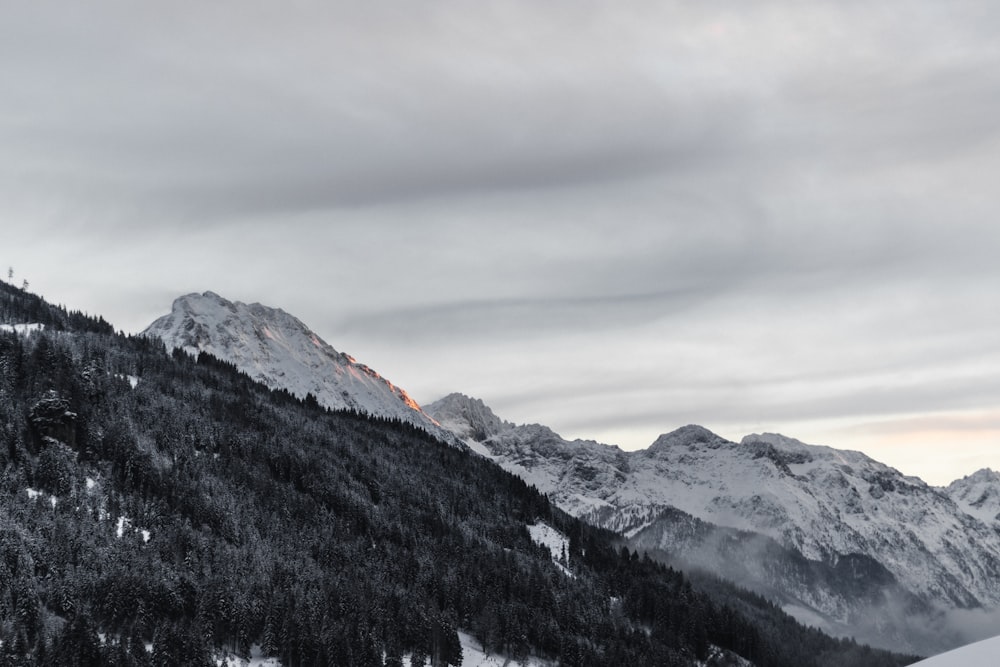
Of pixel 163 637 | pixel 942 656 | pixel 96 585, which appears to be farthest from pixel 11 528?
pixel 942 656

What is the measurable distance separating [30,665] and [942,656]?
17083 cm

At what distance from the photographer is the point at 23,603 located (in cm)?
18125

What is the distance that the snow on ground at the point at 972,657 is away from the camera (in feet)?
87.3

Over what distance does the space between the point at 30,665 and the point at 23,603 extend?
17140 millimetres

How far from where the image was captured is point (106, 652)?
17525 cm

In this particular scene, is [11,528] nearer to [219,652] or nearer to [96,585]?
[96,585]

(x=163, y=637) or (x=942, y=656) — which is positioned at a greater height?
(x=942, y=656)

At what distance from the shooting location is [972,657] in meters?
27.1

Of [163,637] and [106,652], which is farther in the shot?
[163,637]

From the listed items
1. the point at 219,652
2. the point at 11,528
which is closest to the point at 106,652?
the point at 219,652

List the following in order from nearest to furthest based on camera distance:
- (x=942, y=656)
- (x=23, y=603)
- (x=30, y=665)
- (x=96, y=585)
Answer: (x=942, y=656)
(x=30, y=665)
(x=23, y=603)
(x=96, y=585)

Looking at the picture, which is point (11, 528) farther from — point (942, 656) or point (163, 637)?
point (942, 656)

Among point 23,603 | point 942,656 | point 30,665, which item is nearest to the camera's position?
point 942,656

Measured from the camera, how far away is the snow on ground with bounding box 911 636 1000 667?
26.6 metres
